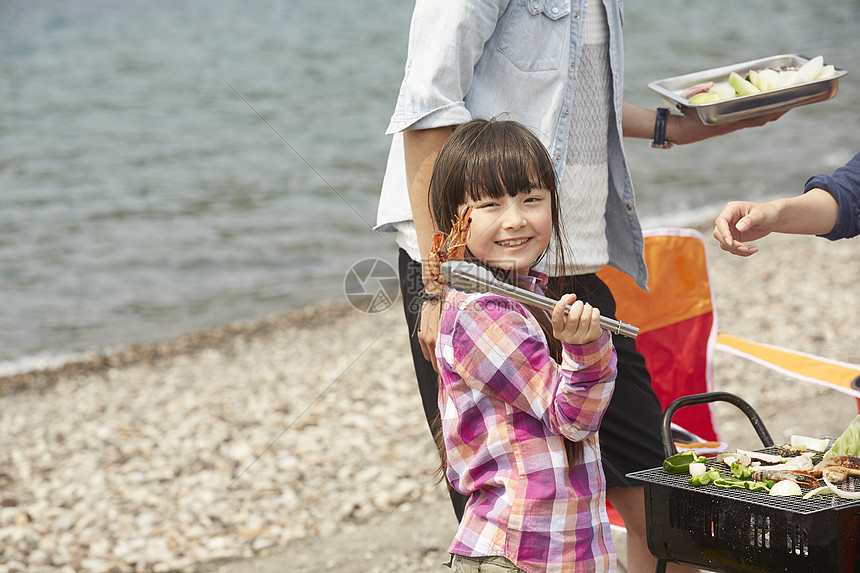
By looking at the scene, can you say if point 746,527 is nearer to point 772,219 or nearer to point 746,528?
point 746,528

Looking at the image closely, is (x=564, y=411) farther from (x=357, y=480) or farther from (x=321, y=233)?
(x=321, y=233)

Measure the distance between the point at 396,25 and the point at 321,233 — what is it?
9.78 meters

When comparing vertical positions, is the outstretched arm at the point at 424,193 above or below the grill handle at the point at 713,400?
above

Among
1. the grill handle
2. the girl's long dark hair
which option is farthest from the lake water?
the grill handle

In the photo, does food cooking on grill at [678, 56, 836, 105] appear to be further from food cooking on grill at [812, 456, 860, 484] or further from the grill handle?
food cooking on grill at [812, 456, 860, 484]

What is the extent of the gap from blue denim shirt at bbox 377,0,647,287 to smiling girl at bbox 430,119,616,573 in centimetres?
18

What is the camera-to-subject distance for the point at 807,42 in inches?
625

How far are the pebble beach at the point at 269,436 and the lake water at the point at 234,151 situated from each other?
955 mm

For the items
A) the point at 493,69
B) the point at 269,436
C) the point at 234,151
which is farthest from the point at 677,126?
the point at 234,151

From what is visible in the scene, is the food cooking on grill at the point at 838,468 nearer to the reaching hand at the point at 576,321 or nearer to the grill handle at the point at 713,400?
the grill handle at the point at 713,400

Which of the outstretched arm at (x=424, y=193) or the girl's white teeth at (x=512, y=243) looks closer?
the girl's white teeth at (x=512, y=243)

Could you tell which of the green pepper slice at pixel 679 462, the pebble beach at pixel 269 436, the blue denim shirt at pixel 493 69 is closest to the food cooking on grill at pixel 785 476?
the green pepper slice at pixel 679 462

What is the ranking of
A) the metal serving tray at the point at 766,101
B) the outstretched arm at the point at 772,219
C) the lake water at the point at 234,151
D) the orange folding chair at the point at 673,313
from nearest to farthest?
the outstretched arm at the point at 772,219 → the metal serving tray at the point at 766,101 → the orange folding chair at the point at 673,313 → the lake water at the point at 234,151

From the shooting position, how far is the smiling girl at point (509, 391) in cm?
179
